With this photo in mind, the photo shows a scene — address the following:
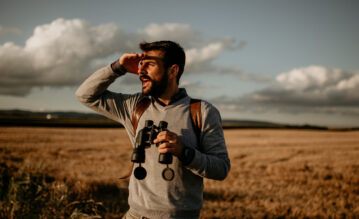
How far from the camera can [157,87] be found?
297cm

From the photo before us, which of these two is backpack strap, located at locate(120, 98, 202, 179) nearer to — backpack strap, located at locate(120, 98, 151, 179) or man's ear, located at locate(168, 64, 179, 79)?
backpack strap, located at locate(120, 98, 151, 179)

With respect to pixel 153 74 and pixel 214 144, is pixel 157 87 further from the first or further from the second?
pixel 214 144

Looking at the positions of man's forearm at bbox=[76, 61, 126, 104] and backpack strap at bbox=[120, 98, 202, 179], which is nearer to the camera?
backpack strap at bbox=[120, 98, 202, 179]

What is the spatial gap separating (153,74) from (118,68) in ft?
1.31

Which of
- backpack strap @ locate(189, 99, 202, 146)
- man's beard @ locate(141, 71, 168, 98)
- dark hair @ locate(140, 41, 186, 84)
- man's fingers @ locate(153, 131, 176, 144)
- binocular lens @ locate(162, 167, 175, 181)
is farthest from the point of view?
dark hair @ locate(140, 41, 186, 84)

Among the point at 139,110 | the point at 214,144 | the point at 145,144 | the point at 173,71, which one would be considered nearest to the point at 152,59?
the point at 173,71

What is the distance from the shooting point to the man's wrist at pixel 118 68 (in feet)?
9.97

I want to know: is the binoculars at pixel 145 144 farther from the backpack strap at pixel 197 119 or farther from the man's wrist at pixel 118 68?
the man's wrist at pixel 118 68

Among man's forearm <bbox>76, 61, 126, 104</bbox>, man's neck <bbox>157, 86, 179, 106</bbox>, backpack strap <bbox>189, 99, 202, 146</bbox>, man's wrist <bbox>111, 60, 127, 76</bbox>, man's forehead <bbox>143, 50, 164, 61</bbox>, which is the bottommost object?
backpack strap <bbox>189, 99, 202, 146</bbox>

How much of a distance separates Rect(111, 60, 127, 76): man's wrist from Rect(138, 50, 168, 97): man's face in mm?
191

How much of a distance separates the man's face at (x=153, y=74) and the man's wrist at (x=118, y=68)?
0.19 m

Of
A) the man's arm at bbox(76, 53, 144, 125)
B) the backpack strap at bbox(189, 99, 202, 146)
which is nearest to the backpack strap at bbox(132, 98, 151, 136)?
the man's arm at bbox(76, 53, 144, 125)

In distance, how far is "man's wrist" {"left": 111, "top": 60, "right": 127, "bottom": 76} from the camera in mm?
3039

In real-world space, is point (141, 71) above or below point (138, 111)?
above
